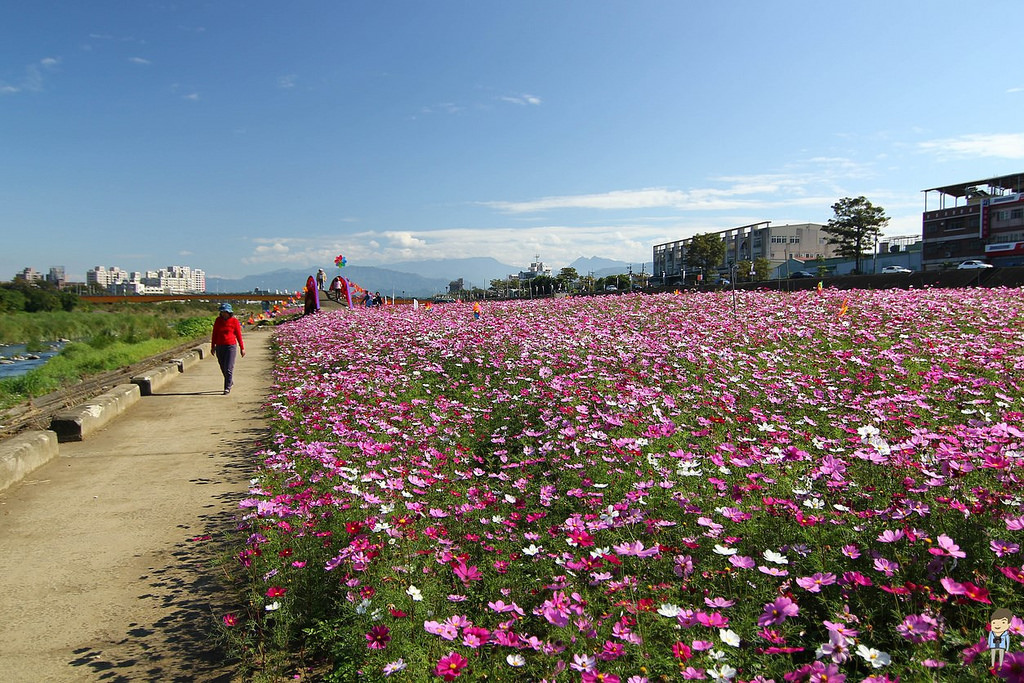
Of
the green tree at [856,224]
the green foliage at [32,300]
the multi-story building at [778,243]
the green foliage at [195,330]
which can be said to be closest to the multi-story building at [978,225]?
the green tree at [856,224]

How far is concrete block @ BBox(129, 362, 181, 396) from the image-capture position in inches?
402

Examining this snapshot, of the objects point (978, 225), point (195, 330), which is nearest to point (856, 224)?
point (978, 225)

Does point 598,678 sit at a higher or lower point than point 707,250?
lower

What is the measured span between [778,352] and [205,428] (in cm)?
830

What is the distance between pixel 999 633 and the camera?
1.73m

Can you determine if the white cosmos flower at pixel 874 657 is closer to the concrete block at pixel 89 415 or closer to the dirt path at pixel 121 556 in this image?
the dirt path at pixel 121 556

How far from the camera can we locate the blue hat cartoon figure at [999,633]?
170cm

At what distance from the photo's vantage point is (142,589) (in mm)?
3621

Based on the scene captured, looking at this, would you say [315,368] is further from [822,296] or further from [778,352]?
[822,296]

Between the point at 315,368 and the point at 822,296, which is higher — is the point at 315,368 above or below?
below

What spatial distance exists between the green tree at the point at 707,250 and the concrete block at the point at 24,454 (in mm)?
90365

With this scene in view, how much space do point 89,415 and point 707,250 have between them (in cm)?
8975

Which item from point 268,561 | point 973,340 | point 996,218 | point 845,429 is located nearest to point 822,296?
point 973,340

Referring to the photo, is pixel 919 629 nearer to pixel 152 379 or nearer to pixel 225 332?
pixel 225 332
